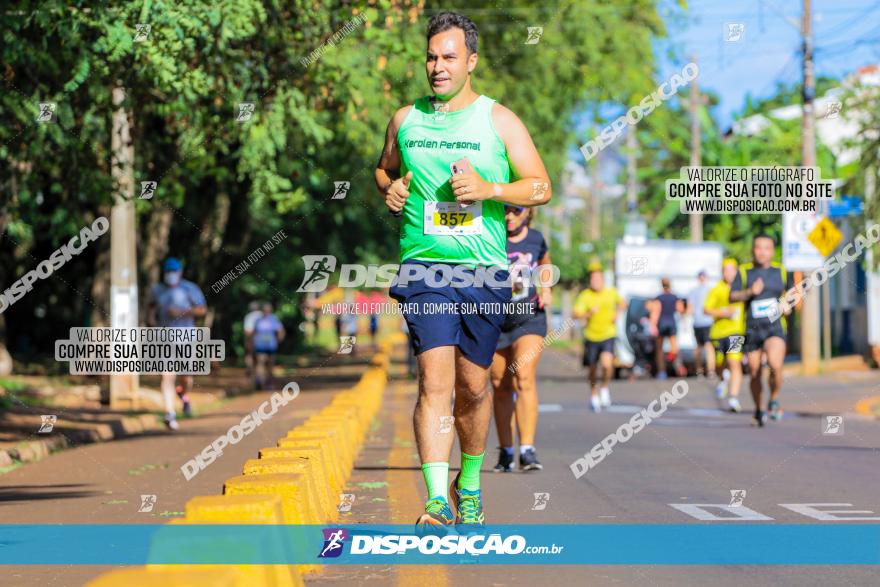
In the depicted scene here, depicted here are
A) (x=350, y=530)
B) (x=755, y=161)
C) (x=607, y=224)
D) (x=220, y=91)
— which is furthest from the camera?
(x=607, y=224)

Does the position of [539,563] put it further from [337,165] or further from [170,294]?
[337,165]

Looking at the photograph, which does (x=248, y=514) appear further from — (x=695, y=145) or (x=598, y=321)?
(x=695, y=145)

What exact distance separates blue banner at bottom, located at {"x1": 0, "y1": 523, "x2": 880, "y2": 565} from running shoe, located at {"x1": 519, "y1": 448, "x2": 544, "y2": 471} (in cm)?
314

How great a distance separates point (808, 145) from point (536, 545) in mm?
23665

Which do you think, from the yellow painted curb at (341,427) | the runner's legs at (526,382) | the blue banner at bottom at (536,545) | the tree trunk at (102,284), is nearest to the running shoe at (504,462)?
the runner's legs at (526,382)

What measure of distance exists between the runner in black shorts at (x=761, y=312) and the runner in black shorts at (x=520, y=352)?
17.1 feet

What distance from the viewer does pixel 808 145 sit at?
29797 millimetres

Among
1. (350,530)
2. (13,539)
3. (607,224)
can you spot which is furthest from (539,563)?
(607,224)

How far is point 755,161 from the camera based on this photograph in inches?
1954

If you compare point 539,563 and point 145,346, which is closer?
point 539,563

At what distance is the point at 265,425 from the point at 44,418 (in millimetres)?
2612

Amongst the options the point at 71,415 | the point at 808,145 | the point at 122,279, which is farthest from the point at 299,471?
the point at 808,145

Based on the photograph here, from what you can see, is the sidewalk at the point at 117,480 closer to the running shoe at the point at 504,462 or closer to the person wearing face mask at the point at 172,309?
the person wearing face mask at the point at 172,309

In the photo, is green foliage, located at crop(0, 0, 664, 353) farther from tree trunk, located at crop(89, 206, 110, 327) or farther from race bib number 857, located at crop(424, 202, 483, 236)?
race bib number 857, located at crop(424, 202, 483, 236)
